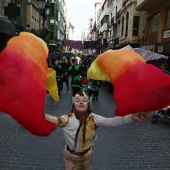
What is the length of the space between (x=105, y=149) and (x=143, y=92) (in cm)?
400

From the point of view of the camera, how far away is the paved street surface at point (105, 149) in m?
5.32

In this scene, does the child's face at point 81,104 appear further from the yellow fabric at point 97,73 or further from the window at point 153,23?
the window at point 153,23

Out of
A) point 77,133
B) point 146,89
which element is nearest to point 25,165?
point 77,133

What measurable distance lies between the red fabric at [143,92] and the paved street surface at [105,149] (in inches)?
122

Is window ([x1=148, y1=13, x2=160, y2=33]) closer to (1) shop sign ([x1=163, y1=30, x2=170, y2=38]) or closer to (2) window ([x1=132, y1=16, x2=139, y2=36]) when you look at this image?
(1) shop sign ([x1=163, y1=30, x2=170, y2=38])

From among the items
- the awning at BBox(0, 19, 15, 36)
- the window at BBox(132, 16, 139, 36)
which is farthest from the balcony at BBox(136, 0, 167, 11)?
the awning at BBox(0, 19, 15, 36)

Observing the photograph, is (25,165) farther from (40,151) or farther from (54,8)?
(54,8)

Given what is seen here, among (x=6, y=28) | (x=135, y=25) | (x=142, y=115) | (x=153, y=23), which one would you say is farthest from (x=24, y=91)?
(x=135, y=25)

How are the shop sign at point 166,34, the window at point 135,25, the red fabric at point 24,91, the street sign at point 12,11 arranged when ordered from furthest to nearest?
the window at point 135,25, the shop sign at point 166,34, the street sign at point 12,11, the red fabric at point 24,91

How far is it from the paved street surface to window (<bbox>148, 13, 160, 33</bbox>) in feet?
41.5

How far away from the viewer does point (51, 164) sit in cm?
532

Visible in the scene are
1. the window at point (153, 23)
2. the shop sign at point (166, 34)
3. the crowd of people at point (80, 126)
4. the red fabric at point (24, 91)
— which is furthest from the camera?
the window at point (153, 23)

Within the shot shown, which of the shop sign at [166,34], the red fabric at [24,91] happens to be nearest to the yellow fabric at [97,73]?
the red fabric at [24,91]

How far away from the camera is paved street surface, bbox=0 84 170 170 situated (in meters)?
5.32
